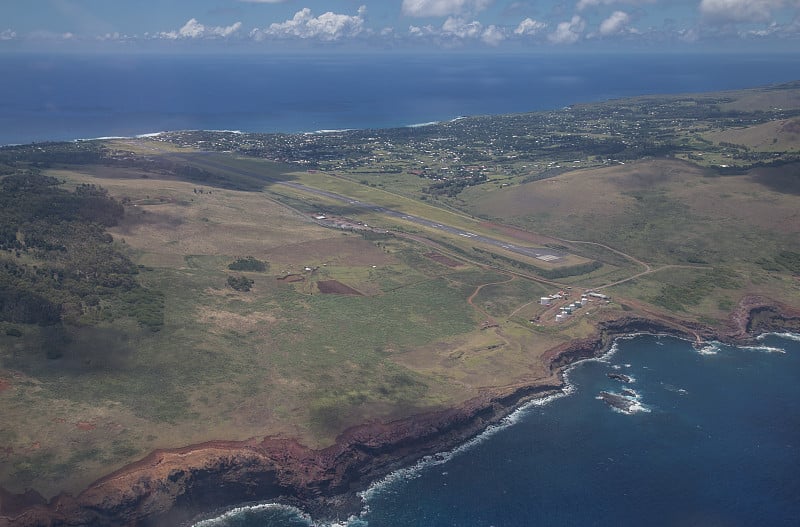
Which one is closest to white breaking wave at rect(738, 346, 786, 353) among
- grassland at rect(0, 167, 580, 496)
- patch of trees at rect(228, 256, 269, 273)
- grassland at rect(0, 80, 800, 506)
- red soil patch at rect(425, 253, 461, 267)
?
grassland at rect(0, 80, 800, 506)

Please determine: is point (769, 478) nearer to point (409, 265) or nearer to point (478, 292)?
point (478, 292)

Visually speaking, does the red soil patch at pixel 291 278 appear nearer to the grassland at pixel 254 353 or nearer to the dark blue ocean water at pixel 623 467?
the grassland at pixel 254 353

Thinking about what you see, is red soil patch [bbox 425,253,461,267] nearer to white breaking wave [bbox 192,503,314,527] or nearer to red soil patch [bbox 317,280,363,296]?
red soil patch [bbox 317,280,363,296]

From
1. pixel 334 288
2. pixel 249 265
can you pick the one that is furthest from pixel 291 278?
pixel 249 265

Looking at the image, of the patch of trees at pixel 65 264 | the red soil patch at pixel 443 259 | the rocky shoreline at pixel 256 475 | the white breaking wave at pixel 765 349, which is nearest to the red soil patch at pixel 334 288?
the red soil patch at pixel 443 259

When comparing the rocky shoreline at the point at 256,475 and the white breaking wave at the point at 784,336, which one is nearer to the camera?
the rocky shoreline at the point at 256,475

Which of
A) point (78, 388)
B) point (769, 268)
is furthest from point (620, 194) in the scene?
point (78, 388)
